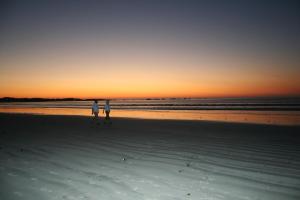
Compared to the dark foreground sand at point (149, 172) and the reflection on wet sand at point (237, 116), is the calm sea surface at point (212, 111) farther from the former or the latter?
the dark foreground sand at point (149, 172)

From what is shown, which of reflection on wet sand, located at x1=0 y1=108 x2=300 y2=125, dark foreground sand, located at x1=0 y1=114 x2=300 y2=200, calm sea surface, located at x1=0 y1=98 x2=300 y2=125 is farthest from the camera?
calm sea surface, located at x1=0 y1=98 x2=300 y2=125

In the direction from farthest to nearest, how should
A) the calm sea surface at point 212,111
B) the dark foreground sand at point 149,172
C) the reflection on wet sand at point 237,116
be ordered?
the calm sea surface at point 212,111 < the reflection on wet sand at point 237,116 < the dark foreground sand at point 149,172

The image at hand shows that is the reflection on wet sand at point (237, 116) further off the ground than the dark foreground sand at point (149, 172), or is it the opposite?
the dark foreground sand at point (149, 172)

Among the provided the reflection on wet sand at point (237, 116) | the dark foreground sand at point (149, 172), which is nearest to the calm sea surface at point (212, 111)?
the reflection on wet sand at point (237, 116)

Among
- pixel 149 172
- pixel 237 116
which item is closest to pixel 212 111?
pixel 237 116

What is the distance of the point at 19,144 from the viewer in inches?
322

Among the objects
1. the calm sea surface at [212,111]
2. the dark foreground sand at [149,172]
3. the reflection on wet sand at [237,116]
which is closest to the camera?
the dark foreground sand at [149,172]

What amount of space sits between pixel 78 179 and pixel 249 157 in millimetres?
4108

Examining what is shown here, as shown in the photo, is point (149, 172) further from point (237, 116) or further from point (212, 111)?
point (212, 111)

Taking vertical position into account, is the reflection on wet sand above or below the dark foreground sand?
below

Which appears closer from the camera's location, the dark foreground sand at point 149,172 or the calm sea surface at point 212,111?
the dark foreground sand at point 149,172

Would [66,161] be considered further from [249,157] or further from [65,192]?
[249,157]

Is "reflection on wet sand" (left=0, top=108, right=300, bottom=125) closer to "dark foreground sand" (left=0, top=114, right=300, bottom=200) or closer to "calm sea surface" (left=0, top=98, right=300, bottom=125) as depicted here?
"calm sea surface" (left=0, top=98, right=300, bottom=125)

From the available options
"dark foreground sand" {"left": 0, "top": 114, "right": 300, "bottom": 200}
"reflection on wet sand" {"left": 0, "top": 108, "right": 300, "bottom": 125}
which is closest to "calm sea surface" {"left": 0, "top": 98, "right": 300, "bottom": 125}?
"reflection on wet sand" {"left": 0, "top": 108, "right": 300, "bottom": 125}
